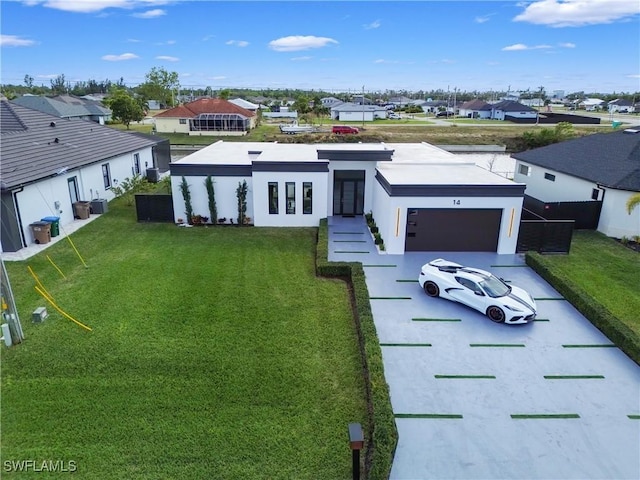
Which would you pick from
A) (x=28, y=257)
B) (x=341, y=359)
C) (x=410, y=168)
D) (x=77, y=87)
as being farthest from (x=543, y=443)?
(x=77, y=87)

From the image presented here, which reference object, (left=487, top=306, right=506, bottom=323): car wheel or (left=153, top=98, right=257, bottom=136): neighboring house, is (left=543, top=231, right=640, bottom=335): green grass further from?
(left=153, top=98, right=257, bottom=136): neighboring house

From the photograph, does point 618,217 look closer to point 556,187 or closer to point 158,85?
point 556,187

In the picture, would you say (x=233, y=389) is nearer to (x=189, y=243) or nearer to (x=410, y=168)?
(x=189, y=243)

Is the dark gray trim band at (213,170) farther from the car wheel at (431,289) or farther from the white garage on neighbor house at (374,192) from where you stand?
the car wheel at (431,289)

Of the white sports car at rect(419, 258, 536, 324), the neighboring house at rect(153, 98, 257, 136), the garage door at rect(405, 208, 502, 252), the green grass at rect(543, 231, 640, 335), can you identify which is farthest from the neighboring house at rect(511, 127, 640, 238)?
the neighboring house at rect(153, 98, 257, 136)

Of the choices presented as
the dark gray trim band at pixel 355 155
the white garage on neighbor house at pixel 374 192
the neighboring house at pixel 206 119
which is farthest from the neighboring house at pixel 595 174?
the neighboring house at pixel 206 119

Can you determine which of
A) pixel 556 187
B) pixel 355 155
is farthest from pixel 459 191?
pixel 556 187
